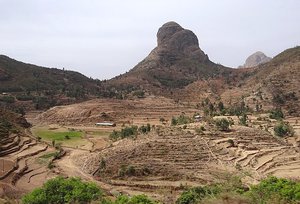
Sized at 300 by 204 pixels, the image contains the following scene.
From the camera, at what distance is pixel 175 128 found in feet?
156

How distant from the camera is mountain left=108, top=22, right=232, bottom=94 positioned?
116m

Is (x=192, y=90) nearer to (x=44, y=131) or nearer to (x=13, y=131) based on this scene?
(x=44, y=131)

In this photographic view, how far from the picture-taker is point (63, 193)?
2311 centimetres

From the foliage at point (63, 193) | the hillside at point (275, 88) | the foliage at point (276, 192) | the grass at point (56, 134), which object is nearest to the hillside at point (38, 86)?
the grass at point (56, 134)

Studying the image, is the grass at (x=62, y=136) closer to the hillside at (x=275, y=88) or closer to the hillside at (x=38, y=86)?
the hillside at (x=38, y=86)

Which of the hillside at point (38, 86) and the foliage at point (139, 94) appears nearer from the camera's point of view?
the hillside at point (38, 86)

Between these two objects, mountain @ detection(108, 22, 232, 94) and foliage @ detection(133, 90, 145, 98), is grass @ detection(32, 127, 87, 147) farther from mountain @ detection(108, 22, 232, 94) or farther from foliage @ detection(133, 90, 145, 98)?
mountain @ detection(108, 22, 232, 94)

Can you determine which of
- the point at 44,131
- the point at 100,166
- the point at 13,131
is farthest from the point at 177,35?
the point at 100,166

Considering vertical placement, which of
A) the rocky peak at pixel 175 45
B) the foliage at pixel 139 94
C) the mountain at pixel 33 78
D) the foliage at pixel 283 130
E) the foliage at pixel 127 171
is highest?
the rocky peak at pixel 175 45

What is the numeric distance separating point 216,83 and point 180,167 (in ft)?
243

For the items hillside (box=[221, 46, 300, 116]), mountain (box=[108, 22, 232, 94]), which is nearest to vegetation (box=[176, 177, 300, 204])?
hillside (box=[221, 46, 300, 116])

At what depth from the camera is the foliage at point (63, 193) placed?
2203 cm

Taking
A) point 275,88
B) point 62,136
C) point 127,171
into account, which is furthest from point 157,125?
point 275,88

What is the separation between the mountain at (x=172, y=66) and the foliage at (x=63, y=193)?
84021 millimetres
